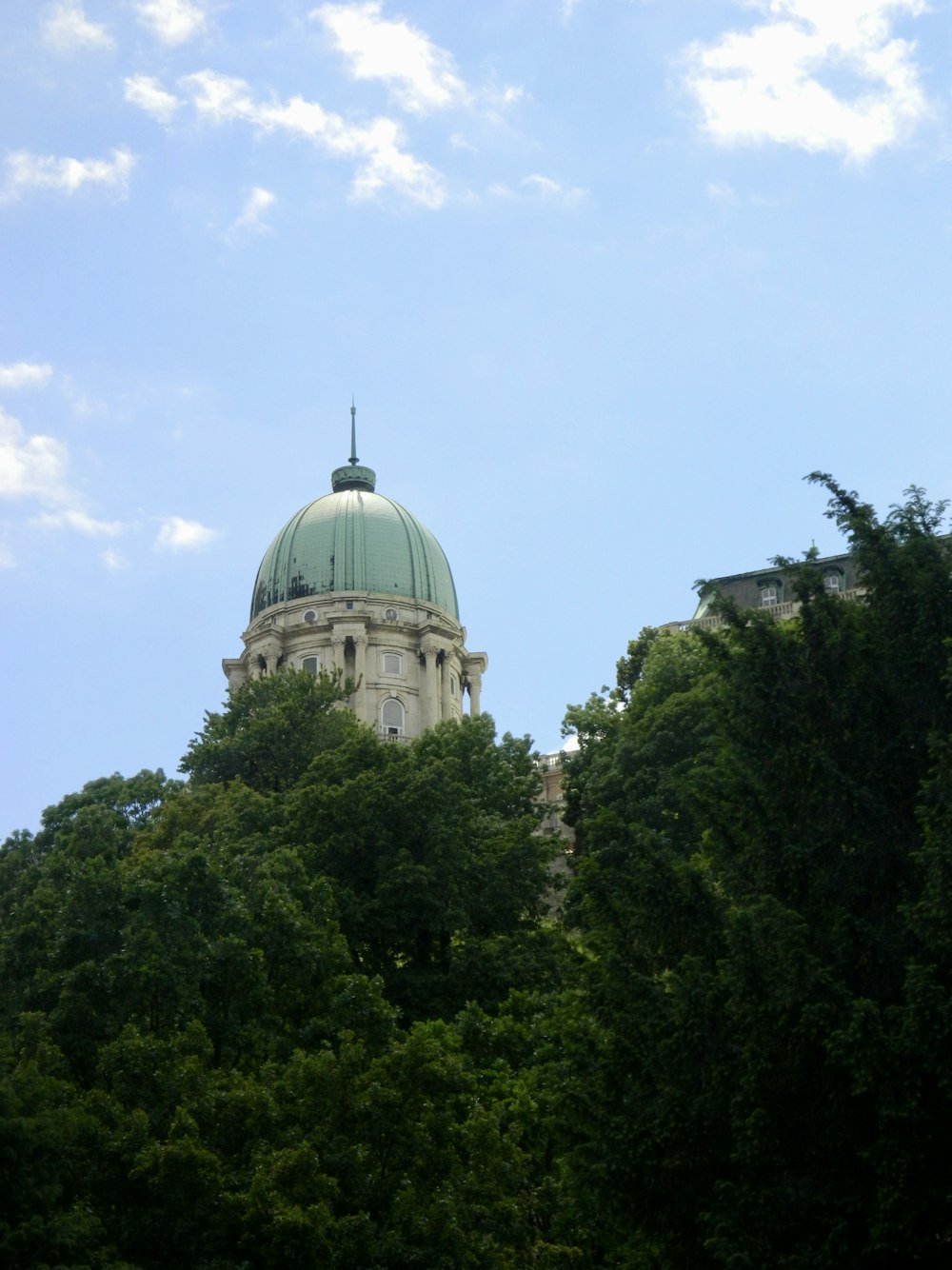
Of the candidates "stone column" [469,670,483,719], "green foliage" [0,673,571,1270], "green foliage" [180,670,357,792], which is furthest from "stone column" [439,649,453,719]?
"green foliage" [0,673,571,1270]

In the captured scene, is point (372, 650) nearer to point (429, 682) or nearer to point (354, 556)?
point (429, 682)

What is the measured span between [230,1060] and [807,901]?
13422mm

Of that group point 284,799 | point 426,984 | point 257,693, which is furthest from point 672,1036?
point 257,693

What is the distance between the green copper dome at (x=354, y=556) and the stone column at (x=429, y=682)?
3170mm

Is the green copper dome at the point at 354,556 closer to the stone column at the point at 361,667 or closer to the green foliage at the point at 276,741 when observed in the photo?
the stone column at the point at 361,667

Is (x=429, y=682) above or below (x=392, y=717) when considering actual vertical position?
above

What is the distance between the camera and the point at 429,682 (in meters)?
108

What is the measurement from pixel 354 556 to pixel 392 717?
915 cm

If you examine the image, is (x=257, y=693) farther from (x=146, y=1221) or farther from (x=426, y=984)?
(x=146, y=1221)

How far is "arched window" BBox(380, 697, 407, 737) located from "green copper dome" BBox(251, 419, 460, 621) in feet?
20.0

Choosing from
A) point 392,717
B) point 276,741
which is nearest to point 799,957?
point 276,741

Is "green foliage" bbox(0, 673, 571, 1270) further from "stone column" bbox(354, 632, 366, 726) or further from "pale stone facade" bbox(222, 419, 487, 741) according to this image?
"pale stone facade" bbox(222, 419, 487, 741)

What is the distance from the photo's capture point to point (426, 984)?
48250 mm

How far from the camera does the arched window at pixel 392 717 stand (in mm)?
106500
